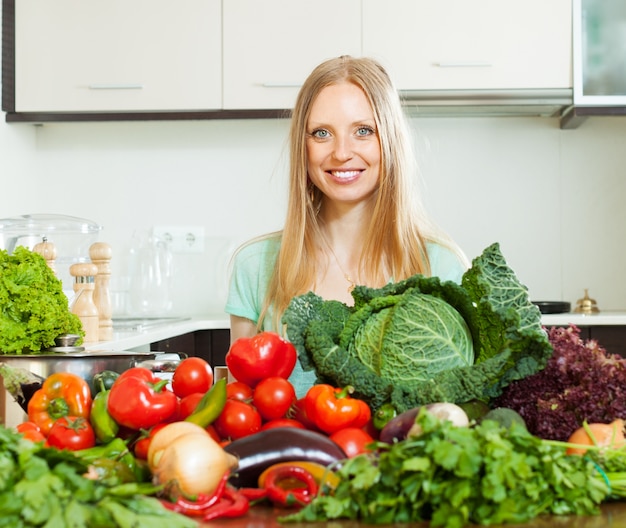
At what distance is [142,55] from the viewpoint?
10.8 feet

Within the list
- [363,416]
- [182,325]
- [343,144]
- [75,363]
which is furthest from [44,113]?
[363,416]

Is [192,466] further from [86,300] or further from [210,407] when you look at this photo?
[86,300]

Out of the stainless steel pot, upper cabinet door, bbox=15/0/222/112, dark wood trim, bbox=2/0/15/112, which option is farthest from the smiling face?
dark wood trim, bbox=2/0/15/112

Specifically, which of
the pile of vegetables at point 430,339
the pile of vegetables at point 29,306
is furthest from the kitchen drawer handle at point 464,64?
the pile of vegetables at point 430,339

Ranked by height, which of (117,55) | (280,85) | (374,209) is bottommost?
(374,209)

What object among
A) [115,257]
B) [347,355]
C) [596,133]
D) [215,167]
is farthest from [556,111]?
[347,355]

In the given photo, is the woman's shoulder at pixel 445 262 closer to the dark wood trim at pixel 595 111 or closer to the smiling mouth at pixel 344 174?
the smiling mouth at pixel 344 174

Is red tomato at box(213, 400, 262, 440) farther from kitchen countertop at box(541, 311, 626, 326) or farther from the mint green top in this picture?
kitchen countertop at box(541, 311, 626, 326)

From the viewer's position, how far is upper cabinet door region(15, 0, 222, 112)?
3.27 meters

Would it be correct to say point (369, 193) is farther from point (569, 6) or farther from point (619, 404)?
point (569, 6)

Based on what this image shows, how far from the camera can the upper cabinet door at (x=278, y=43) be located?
3223mm

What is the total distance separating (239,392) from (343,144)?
2.73 ft

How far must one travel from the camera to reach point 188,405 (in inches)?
41.0

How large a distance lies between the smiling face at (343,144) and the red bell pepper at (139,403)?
885 mm
